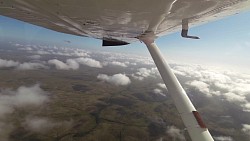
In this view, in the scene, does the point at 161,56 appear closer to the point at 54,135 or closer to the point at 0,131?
the point at 54,135

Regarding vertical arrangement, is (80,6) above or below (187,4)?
below

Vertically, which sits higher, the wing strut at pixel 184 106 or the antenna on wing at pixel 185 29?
the antenna on wing at pixel 185 29

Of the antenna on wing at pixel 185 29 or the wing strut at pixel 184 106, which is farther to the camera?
the antenna on wing at pixel 185 29

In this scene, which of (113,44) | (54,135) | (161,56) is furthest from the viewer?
(54,135)

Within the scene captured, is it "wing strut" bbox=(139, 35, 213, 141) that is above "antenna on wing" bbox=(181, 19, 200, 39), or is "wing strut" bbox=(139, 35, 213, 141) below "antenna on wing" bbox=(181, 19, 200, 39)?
below

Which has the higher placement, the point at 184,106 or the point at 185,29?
the point at 185,29

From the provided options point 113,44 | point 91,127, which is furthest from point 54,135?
point 113,44

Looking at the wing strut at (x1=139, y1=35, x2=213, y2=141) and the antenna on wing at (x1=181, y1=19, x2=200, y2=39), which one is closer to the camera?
the wing strut at (x1=139, y1=35, x2=213, y2=141)

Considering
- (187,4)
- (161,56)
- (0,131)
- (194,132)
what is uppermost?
(187,4)
